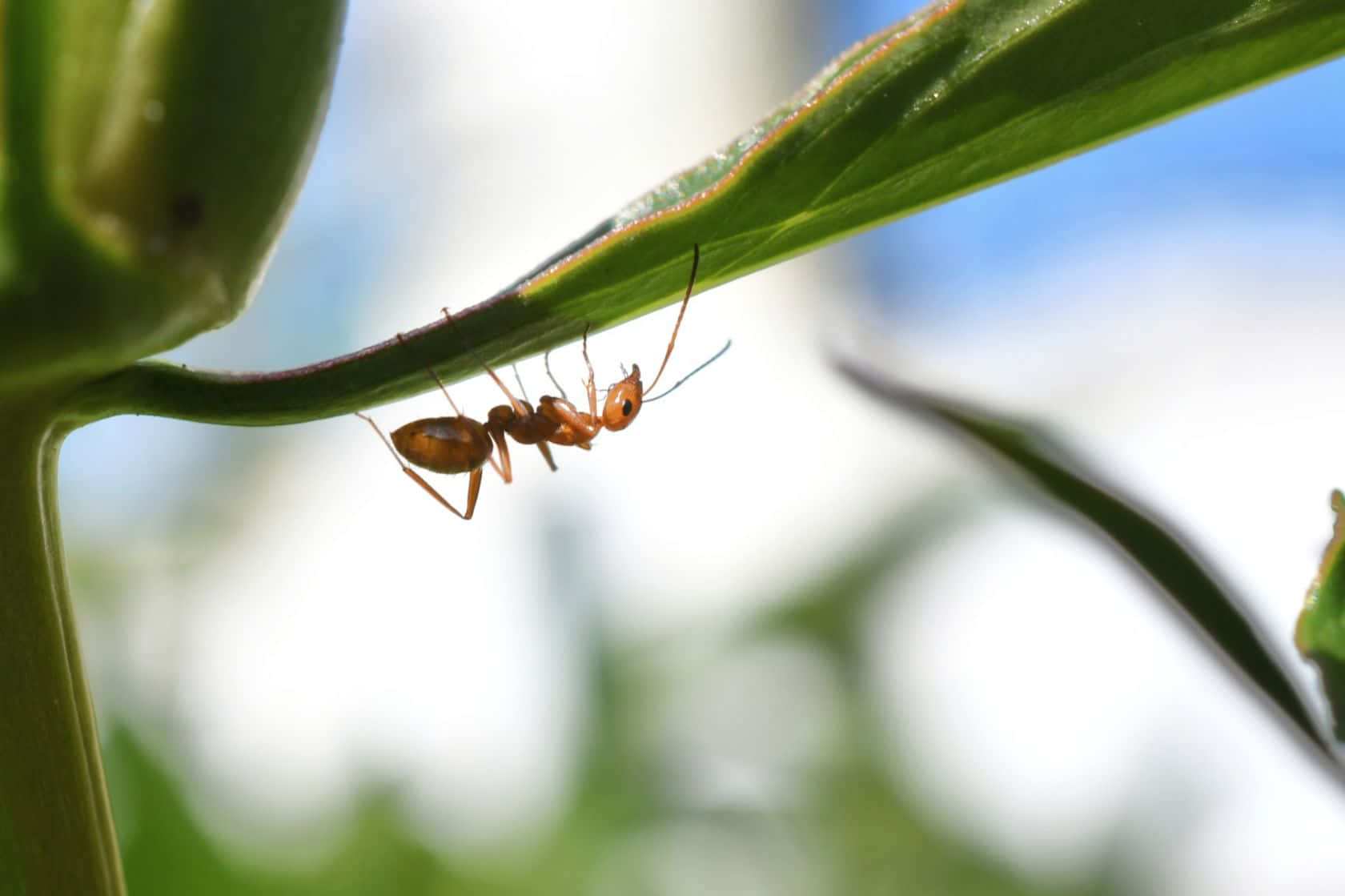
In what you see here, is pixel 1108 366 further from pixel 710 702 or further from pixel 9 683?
pixel 9 683

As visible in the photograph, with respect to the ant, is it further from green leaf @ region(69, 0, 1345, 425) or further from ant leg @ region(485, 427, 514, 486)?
green leaf @ region(69, 0, 1345, 425)

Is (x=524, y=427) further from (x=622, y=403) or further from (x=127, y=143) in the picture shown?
(x=127, y=143)

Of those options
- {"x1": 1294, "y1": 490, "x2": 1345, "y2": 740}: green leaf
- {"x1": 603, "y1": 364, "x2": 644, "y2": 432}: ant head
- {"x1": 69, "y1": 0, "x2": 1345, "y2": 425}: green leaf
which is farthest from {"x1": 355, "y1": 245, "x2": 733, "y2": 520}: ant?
{"x1": 1294, "y1": 490, "x2": 1345, "y2": 740}: green leaf

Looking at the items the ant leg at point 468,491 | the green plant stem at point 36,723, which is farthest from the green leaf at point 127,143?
the ant leg at point 468,491

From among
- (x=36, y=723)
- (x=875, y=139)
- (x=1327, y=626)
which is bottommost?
(x=1327, y=626)

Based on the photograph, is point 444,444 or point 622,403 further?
point 622,403

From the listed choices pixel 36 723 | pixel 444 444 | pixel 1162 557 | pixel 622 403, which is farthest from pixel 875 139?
pixel 622 403
